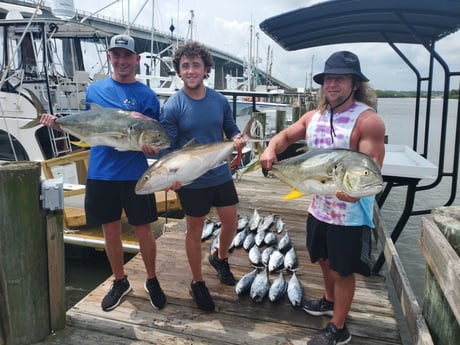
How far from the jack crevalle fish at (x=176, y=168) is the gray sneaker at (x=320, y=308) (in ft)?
4.64


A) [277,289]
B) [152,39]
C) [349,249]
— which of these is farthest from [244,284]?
[152,39]

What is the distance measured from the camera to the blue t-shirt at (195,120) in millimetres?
2652

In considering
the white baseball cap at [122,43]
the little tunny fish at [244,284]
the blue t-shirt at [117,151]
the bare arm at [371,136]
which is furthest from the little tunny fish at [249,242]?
the white baseball cap at [122,43]

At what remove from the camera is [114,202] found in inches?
110

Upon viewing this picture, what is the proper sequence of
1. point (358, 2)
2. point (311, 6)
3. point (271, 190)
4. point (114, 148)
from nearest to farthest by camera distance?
point (114, 148) < point (358, 2) < point (311, 6) < point (271, 190)

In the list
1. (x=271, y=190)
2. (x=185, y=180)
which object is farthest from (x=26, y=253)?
(x=271, y=190)

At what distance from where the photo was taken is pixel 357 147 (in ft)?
7.07

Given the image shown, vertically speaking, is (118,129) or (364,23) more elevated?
(364,23)

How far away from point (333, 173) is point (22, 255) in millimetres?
1966

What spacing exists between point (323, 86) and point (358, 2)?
1694 millimetres

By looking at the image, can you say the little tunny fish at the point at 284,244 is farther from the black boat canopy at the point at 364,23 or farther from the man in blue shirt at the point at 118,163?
the black boat canopy at the point at 364,23

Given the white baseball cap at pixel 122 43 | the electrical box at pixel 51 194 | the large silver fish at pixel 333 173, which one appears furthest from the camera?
the white baseball cap at pixel 122 43

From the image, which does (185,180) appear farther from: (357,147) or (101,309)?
(101,309)

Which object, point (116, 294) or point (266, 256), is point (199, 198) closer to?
point (116, 294)
